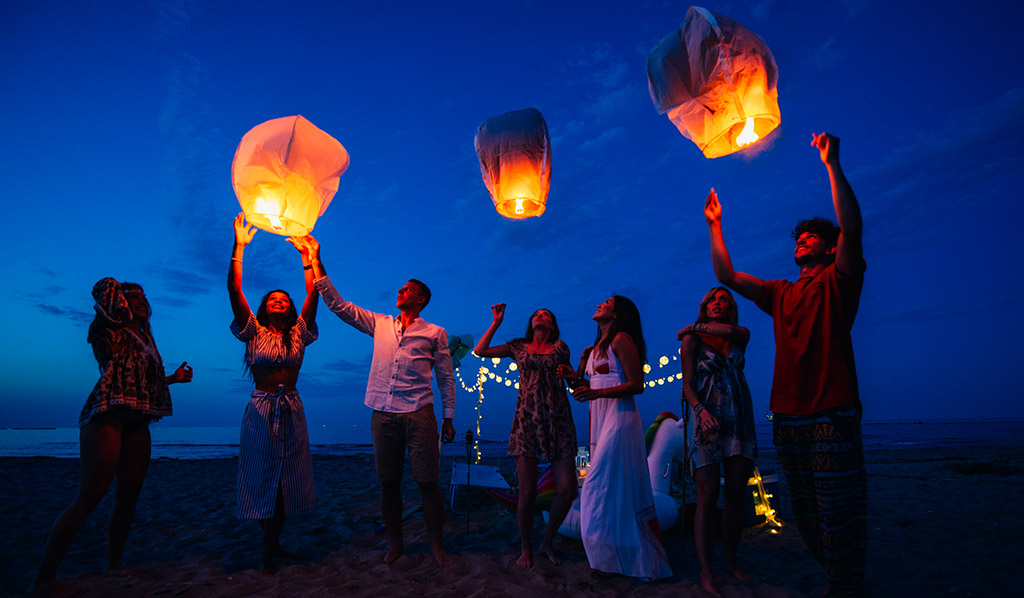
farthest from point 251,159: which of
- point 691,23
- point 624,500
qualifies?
point 624,500

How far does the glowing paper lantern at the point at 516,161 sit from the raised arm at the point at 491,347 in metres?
0.94

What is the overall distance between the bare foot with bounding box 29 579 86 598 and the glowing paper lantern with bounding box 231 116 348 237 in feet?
8.19

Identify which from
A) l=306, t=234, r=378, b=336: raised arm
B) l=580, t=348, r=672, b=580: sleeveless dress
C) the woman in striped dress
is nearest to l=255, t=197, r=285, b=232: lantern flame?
the woman in striped dress

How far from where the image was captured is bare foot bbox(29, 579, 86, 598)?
2795mm

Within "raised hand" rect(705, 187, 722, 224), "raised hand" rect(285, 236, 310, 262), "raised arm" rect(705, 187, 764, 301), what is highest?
"raised hand" rect(285, 236, 310, 262)

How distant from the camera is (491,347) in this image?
4234 millimetres

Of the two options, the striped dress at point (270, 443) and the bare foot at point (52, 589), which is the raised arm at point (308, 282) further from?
the bare foot at point (52, 589)

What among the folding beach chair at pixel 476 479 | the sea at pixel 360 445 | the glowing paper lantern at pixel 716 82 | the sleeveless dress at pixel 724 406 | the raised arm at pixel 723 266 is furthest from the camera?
the sea at pixel 360 445

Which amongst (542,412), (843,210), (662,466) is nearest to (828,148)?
(843,210)

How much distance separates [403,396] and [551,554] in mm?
1658

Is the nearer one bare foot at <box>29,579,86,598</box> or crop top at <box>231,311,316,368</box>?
bare foot at <box>29,579,86,598</box>

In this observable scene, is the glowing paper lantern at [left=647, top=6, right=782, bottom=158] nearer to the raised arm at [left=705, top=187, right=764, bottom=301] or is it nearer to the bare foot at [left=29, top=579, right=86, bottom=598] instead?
the raised arm at [left=705, top=187, right=764, bottom=301]

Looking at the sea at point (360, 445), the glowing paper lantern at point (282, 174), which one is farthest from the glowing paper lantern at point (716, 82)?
the sea at point (360, 445)

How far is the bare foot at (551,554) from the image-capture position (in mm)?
3479
